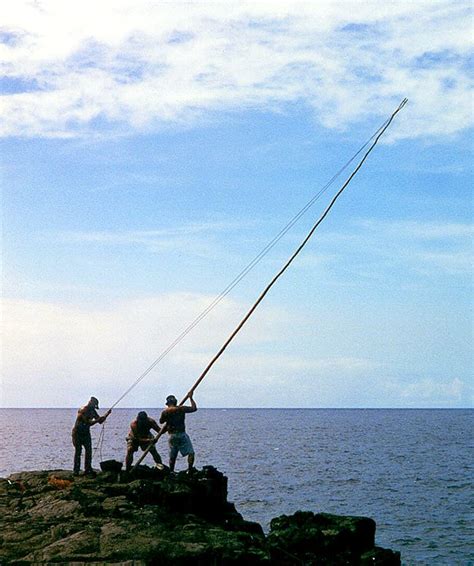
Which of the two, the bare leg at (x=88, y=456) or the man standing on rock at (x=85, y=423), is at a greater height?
the man standing on rock at (x=85, y=423)

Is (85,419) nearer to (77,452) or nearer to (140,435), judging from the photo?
(77,452)

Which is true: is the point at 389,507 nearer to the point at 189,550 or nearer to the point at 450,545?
the point at 450,545

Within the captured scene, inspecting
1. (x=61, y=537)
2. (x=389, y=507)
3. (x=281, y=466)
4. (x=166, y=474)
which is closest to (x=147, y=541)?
(x=61, y=537)

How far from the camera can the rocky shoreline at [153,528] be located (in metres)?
10.9

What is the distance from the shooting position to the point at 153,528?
12.1 meters

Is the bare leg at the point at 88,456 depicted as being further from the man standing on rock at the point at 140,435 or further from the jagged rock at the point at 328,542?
the jagged rock at the point at 328,542

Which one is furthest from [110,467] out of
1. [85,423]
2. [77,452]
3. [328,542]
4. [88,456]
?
[328,542]

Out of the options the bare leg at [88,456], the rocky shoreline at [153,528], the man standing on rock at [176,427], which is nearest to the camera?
the rocky shoreline at [153,528]

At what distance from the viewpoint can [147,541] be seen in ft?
36.8

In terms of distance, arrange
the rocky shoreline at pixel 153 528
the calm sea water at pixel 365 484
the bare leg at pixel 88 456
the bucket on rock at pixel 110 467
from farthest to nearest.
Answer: the calm sea water at pixel 365 484 → the bare leg at pixel 88 456 → the bucket on rock at pixel 110 467 → the rocky shoreline at pixel 153 528

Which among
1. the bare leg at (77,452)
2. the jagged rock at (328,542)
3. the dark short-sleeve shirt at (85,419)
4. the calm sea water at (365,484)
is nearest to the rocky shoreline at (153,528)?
the jagged rock at (328,542)

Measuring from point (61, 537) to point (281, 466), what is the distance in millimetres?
31568

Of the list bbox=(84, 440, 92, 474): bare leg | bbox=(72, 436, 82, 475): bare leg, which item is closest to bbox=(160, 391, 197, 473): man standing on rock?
bbox=(84, 440, 92, 474): bare leg

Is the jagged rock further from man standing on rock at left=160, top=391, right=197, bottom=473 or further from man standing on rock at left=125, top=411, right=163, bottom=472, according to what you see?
man standing on rock at left=125, top=411, right=163, bottom=472
